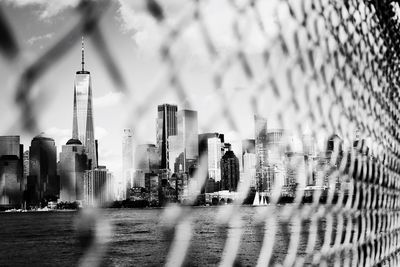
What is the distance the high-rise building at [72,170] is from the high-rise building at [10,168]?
0.16 ft

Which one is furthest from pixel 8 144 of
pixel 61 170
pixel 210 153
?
pixel 210 153

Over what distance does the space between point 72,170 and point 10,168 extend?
8cm

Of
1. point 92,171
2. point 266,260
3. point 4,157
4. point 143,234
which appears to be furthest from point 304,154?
point 143,234

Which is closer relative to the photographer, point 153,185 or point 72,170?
point 72,170

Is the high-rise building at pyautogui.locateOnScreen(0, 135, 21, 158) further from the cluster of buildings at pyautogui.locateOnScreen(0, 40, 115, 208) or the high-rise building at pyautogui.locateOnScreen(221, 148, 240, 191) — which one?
the high-rise building at pyautogui.locateOnScreen(221, 148, 240, 191)

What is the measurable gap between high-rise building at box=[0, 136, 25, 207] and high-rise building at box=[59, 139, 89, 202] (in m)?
0.05

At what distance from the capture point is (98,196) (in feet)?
1.53

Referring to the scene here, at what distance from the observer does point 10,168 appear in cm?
57

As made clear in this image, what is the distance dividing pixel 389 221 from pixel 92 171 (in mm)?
1766

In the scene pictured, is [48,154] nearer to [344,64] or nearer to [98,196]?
[98,196]

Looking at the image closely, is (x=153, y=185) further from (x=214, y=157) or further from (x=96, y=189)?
(x=96, y=189)

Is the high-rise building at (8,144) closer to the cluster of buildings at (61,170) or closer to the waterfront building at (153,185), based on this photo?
the cluster of buildings at (61,170)

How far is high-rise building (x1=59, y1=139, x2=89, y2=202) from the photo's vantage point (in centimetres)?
46

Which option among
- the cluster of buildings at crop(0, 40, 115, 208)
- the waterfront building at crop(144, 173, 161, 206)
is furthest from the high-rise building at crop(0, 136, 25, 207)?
the waterfront building at crop(144, 173, 161, 206)
